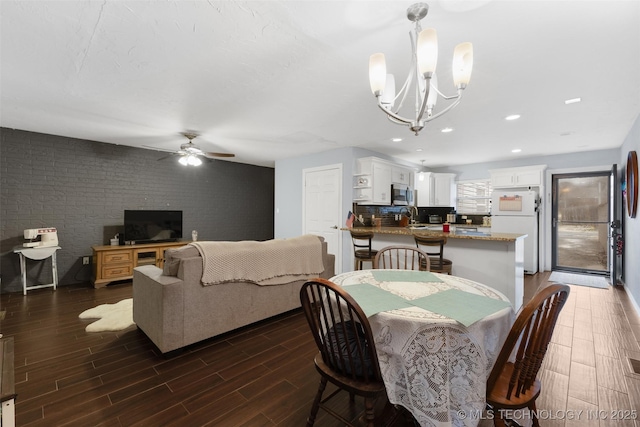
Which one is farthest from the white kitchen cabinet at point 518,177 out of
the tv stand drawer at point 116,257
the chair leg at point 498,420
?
the tv stand drawer at point 116,257

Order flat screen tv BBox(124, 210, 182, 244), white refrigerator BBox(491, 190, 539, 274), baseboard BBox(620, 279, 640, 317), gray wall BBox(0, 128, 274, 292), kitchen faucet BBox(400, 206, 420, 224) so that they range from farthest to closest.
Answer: kitchen faucet BBox(400, 206, 420, 224) < white refrigerator BBox(491, 190, 539, 274) < flat screen tv BBox(124, 210, 182, 244) < gray wall BBox(0, 128, 274, 292) < baseboard BBox(620, 279, 640, 317)

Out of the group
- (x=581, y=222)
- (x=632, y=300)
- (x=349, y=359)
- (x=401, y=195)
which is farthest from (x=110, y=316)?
(x=581, y=222)

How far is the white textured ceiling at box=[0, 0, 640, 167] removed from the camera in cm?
167

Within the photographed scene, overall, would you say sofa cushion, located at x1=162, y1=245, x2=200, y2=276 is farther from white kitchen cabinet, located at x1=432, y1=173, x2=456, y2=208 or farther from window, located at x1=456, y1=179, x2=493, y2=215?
window, located at x1=456, y1=179, x2=493, y2=215

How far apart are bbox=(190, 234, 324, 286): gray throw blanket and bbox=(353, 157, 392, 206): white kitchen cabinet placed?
194cm

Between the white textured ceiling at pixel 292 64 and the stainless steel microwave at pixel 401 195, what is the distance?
1823 mm

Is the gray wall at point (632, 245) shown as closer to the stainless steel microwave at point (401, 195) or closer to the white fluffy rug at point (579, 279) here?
the white fluffy rug at point (579, 279)

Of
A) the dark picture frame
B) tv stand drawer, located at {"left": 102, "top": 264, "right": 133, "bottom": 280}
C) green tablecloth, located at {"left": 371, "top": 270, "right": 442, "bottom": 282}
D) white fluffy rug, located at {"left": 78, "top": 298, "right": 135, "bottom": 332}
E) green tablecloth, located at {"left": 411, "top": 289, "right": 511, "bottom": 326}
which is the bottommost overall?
white fluffy rug, located at {"left": 78, "top": 298, "right": 135, "bottom": 332}

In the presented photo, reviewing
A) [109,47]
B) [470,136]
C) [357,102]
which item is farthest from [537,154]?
[109,47]

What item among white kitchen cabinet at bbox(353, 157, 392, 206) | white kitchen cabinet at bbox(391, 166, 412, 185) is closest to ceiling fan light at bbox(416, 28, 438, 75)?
white kitchen cabinet at bbox(353, 157, 392, 206)

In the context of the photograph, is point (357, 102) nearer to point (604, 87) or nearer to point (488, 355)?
point (604, 87)

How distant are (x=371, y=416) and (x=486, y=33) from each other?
2302 millimetres

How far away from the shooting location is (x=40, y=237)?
4293mm

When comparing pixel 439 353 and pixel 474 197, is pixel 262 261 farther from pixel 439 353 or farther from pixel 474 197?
pixel 474 197
